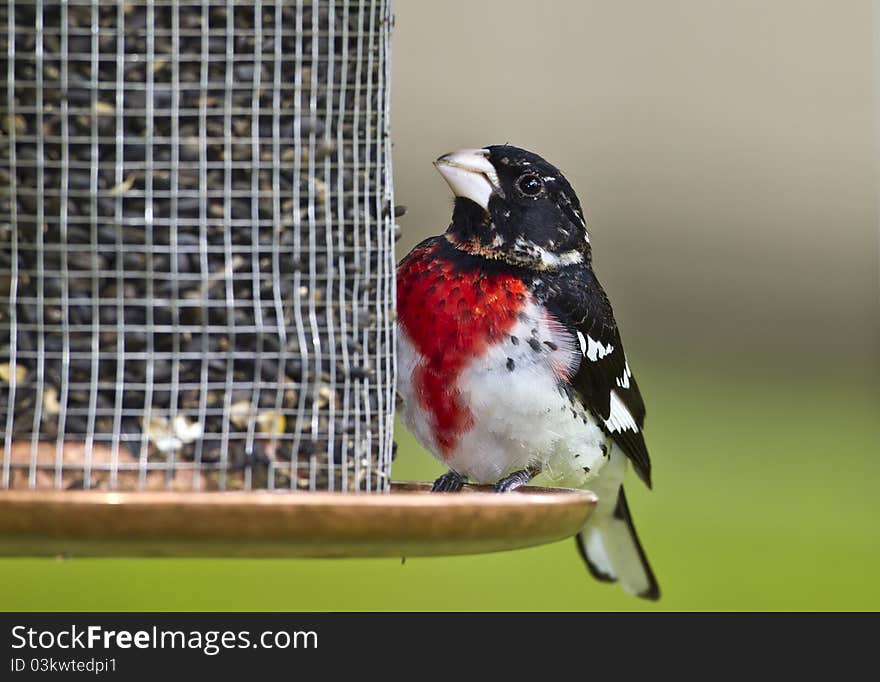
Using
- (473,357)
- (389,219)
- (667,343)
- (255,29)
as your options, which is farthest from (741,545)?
(255,29)

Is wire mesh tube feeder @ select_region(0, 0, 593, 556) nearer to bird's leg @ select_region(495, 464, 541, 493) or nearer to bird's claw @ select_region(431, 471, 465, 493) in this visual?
bird's leg @ select_region(495, 464, 541, 493)

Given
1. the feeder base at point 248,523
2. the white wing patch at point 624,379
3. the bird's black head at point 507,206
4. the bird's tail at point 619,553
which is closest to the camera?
the feeder base at point 248,523

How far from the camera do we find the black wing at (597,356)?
424 centimetres

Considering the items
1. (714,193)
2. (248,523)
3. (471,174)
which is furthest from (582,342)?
(714,193)

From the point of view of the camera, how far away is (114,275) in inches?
125

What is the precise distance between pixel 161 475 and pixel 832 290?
9.05 metres

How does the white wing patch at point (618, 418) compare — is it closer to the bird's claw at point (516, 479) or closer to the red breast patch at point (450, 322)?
the bird's claw at point (516, 479)

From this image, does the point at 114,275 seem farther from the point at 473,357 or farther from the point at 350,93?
the point at 473,357

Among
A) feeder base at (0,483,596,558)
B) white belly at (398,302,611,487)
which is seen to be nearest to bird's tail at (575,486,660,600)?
white belly at (398,302,611,487)

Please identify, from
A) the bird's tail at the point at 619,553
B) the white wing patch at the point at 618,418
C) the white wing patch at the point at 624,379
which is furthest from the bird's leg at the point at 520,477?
the bird's tail at the point at 619,553

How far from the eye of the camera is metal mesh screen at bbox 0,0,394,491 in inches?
124

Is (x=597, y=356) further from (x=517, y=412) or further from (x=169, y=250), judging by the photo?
(x=169, y=250)

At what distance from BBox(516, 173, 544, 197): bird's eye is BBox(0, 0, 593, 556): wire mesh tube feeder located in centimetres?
102

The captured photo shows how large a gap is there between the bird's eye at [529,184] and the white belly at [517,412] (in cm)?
38
